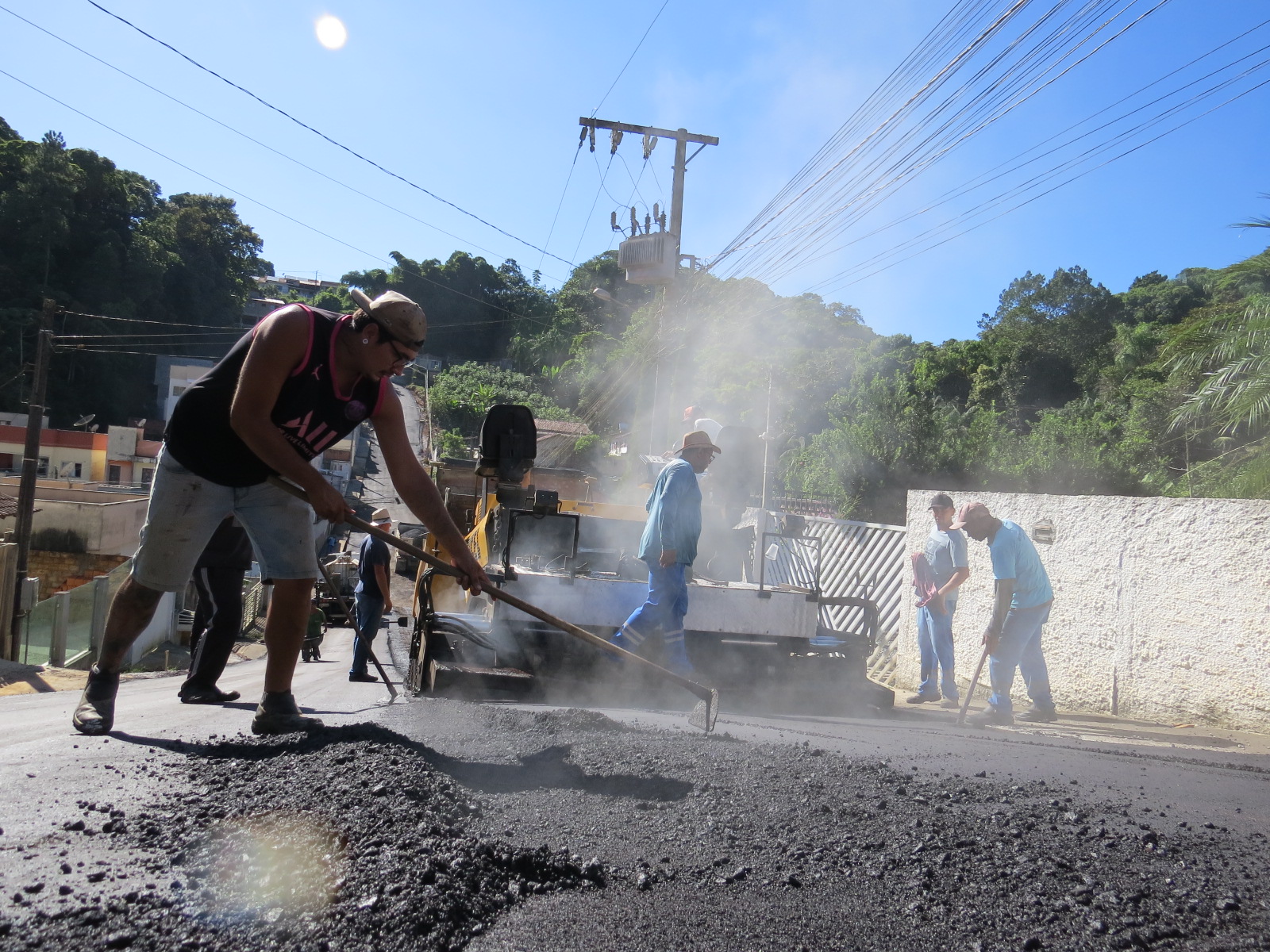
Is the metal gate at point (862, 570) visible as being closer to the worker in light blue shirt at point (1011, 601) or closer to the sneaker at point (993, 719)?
the worker in light blue shirt at point (1011, 601)

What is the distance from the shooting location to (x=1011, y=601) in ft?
19.8

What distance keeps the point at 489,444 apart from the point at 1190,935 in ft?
14.8

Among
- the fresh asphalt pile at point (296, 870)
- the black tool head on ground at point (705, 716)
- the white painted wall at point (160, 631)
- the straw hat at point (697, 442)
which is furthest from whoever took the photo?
the white painted wall at point (160, 631)

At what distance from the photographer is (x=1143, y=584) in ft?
20.5

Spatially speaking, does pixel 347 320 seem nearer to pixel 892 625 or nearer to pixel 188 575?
pixel 188 575

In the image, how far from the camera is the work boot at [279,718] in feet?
10.1

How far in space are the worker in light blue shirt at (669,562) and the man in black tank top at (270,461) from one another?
8.08ft

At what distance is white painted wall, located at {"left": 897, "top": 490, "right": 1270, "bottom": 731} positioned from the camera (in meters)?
5.50

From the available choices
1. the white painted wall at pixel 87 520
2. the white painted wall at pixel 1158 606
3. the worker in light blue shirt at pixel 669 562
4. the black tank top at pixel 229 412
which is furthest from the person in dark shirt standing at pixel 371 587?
the white painted wall at pixel 87 520

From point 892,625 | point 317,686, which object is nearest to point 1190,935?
point 317,686

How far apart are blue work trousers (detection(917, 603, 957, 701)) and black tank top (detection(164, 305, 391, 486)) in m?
5.55

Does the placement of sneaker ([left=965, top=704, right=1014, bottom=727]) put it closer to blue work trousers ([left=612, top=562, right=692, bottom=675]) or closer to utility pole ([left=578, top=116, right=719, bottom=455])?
blue work trousers ([left=612, top=562, right=692, bottom=675])

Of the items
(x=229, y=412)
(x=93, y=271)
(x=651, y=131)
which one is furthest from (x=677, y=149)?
(x=93, y=271)

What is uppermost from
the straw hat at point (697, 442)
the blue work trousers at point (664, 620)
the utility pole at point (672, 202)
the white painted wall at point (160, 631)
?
the utility pole at point (672, 202)
